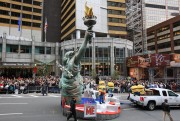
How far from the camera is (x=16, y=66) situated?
5478 centimetres

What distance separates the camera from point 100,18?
66000mm

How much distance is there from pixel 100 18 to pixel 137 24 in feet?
72.8

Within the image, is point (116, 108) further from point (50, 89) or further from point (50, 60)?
point (50, 60)

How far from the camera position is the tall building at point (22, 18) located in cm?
6475

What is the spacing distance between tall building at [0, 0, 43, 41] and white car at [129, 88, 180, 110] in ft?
165

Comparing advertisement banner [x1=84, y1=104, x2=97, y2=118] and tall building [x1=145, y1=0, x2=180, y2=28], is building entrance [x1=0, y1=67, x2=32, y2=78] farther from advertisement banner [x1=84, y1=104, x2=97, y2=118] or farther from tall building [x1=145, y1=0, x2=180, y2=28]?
tall building [x1=145, y1=0, x2=180, y2=28]

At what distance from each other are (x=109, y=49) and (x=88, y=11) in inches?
1784

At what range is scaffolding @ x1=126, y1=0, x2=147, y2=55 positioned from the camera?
82.2m

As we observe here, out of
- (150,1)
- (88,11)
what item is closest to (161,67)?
(88,11)

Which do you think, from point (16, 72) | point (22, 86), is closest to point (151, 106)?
point (22, 86)

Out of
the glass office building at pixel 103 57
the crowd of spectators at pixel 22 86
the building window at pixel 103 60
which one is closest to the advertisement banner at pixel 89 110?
the crowd of spectators at pixel 22 86

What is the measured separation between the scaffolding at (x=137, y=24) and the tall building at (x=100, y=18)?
14.0 m

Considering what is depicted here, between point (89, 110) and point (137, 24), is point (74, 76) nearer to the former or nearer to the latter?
point (89, 110)

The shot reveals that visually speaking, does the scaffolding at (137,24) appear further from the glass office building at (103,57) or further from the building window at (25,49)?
the building window at (25,49)
